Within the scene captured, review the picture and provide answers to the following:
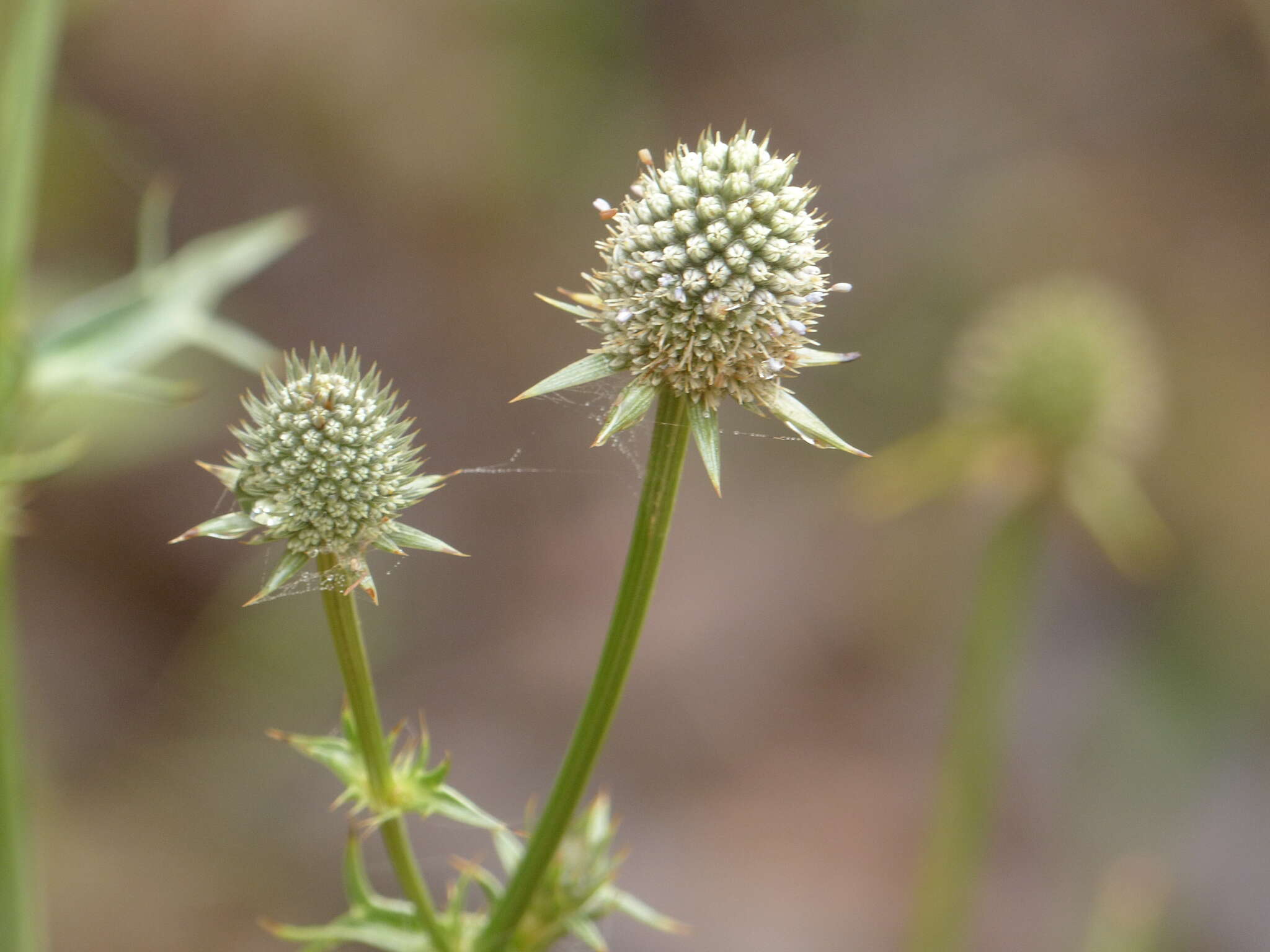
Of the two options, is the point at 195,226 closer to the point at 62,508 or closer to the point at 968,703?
the point at 62,508

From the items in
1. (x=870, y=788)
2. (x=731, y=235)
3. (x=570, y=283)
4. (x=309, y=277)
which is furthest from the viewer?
(x=570, y=283)

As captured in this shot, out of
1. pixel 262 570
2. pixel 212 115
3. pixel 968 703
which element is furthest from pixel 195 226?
pixel 968 703

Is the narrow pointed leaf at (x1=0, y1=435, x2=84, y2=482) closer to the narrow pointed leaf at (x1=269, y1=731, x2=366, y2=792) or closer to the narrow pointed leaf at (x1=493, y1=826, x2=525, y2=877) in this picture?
the narrow pointed leaf at (x1=269, y1=731, x2=366, y2=792)

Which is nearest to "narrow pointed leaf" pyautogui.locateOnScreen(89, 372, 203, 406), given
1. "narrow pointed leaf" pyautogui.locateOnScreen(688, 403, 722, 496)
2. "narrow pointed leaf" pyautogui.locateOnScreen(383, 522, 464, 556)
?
"narrow pointed leaf" pyautogui.locateOnScreen(383, 522, 464, 556)

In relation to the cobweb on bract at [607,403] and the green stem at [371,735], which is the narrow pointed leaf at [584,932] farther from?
the cobweb on bract at [607,403]

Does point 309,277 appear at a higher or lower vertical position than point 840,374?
lower

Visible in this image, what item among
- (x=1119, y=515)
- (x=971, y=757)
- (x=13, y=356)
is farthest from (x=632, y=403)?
(x=1119, y=515)

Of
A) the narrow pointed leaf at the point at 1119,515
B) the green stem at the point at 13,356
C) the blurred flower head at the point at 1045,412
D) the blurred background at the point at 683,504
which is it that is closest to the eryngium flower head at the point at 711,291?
the green stem at the point at 13,356

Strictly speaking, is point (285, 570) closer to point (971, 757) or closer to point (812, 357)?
point (812, 357)
